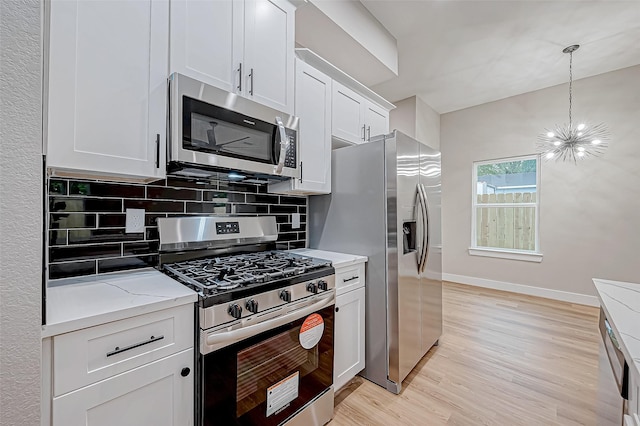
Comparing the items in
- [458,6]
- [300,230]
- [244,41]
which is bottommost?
[300,230]

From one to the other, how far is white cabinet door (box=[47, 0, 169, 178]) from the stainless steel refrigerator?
4.29ft

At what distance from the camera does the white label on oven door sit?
1.33 m

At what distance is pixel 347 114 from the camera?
243cm

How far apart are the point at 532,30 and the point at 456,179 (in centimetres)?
242

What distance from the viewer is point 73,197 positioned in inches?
52.2

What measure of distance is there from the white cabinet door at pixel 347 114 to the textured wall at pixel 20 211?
181cm

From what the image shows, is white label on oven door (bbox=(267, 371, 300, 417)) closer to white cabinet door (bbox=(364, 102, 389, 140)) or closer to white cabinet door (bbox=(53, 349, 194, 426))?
white cabinet door (bbox=(53, 349, 194, 426))

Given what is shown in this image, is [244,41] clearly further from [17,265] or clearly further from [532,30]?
[532,30]

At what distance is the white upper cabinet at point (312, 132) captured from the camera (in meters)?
1.99

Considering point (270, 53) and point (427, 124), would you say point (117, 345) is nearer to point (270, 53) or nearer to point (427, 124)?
A: point (270, 53)

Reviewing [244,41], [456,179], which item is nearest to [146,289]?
[244,41]

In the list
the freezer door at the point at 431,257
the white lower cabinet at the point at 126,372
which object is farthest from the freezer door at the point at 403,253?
the white lower cabinet at the point at 126,372

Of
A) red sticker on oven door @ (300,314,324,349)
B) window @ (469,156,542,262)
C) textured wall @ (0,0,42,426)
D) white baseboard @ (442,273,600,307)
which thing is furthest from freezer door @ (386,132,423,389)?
window @ (469,156,542,262)

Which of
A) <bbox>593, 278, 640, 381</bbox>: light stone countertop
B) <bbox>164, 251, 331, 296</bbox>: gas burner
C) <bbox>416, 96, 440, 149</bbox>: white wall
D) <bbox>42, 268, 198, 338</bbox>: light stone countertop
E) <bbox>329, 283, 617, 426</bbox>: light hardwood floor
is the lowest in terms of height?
<bbox>329, 283, 617, 426</bbox>: light hardwood floor
